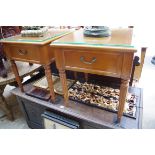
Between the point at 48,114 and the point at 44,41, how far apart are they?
55 cm

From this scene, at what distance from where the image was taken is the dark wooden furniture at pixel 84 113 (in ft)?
2.77

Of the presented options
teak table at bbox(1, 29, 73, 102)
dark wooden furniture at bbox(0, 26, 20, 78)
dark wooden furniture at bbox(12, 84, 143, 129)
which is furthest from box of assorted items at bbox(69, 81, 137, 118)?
dark wooden furniture at bbox(0, 26, 20, 78)

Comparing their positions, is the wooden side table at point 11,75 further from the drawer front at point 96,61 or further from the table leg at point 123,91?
the table leg at point 123,91

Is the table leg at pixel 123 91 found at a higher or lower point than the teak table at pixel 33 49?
Result: lower

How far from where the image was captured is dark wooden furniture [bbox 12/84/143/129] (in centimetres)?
84

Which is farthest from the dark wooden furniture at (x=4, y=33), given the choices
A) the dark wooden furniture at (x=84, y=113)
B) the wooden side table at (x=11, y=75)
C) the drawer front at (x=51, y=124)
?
the drawer front at (x=51, y=124)

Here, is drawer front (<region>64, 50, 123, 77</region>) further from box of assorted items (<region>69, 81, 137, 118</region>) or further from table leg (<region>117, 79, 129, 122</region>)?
box of assorted items (<region>69, 81, 137, 118</region>)

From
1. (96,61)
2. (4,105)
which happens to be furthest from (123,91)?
(4,105)

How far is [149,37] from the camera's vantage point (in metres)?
0.92

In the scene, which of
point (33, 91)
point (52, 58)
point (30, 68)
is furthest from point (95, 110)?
point (30, 68)

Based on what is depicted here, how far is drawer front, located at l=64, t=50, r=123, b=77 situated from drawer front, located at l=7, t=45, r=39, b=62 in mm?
234

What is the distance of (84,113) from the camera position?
0.93 m

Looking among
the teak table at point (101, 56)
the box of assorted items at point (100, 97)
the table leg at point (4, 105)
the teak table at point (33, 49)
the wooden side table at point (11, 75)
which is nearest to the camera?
the teak table at point (101, 56)
